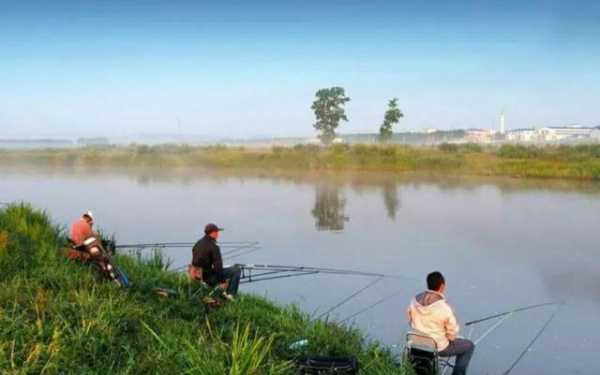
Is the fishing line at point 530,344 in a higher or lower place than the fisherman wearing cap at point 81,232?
lower

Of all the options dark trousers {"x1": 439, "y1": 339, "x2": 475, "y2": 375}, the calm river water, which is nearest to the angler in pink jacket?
dark trousers {"x1": 439, "y1": 339, "x2": 475, "y2": 375}

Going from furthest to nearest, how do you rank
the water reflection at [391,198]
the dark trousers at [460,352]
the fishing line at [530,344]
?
the water reflection at [391,198]
the fishing line at [530,344]
the dark trousers at [460,352]

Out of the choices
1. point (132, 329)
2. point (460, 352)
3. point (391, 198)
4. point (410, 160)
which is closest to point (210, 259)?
point (132, 329)

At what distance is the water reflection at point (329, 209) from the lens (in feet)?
53.4

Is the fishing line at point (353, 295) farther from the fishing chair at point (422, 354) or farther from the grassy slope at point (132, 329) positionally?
the fishing chair at point (422, 354)

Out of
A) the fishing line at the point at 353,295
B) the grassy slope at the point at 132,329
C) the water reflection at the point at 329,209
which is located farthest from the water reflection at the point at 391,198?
the grassy slope at the point at 132,329

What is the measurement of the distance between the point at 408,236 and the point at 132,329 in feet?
33.6

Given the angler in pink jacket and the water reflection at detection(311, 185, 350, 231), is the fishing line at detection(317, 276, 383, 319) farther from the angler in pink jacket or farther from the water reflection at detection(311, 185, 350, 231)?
the water reflection at detection(311, 185, 350, 231)

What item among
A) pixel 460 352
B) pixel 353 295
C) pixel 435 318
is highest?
pixel 435 318

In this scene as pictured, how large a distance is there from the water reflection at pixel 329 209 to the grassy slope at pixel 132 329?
8.84m

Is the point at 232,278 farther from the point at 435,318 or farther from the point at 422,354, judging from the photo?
the point at 435,318

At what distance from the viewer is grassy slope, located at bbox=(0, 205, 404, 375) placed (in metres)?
3.91

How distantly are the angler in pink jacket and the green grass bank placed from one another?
26.6 metres

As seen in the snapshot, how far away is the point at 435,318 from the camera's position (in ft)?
15.0
